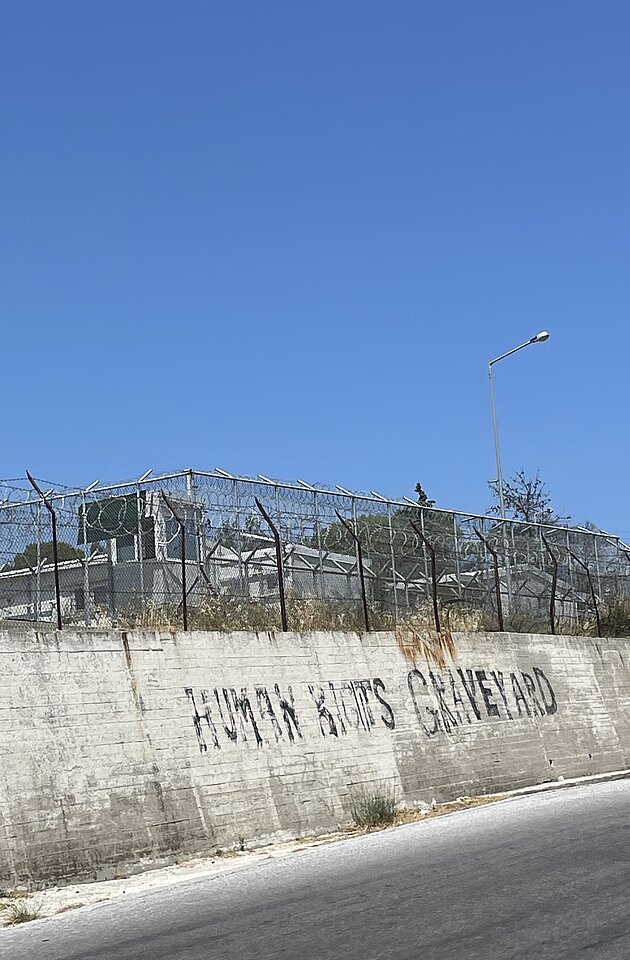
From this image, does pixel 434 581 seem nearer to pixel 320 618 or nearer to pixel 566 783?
pixel 320 618

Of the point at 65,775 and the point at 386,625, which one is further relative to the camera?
the point at 386,625

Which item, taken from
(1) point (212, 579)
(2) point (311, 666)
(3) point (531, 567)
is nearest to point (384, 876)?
(2) point (311, 666)

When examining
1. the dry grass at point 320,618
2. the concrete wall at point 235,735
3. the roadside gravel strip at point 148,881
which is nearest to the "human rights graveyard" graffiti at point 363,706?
the concrete wall at point 235,735

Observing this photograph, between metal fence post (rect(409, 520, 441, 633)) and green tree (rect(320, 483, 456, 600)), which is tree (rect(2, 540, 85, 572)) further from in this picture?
metal fence post (rect(409, 520, 441, 633))

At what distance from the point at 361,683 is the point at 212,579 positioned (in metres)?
4.43

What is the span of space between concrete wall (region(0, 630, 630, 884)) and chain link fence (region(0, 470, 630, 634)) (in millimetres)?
1159

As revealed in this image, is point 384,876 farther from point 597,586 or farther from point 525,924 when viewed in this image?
point 597,586

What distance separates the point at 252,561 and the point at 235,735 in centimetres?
715

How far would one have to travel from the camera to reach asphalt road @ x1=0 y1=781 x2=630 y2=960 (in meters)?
7.97

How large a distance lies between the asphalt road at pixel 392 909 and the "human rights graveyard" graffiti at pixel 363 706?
8.44 ft

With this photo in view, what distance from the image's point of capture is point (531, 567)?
98.4ft

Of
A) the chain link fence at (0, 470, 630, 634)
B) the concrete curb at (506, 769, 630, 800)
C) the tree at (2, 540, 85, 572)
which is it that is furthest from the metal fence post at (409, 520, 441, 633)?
the tree at (2, 540, 85, 572)

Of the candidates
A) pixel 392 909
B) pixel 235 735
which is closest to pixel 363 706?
pixel 235 735

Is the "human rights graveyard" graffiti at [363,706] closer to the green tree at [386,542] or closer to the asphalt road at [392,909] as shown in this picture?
the asphalt road at [392,909]
